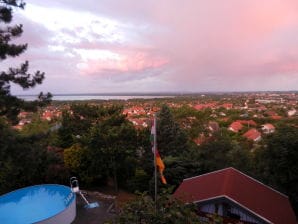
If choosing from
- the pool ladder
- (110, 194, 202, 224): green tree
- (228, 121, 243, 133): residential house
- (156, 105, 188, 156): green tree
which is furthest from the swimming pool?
(228, 121, 243, 133): residential house

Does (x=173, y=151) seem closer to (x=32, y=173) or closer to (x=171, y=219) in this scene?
(x=32, y=173)

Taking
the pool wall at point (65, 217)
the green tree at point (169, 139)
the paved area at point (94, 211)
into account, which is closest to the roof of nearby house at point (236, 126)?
the green tree at point (169, 139)

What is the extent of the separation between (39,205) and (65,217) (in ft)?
8.81

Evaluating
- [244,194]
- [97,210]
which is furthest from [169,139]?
[244,194]

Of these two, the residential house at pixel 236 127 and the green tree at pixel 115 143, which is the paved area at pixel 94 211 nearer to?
the green tree at pixel 115 143

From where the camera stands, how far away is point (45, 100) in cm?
1209

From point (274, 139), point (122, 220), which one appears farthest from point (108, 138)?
point (122, 220)

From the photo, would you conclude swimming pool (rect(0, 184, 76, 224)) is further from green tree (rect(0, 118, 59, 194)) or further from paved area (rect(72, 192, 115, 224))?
green tree (rect(0, 118, 59, 194))

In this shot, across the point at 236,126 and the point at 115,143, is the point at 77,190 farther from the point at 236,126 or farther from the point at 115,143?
the point at 236,126

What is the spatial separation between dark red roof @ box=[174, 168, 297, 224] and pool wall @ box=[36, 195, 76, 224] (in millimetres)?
4987

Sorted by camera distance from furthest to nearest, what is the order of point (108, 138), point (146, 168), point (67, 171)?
point (146, 168), point (67, 171), point (108, 138)

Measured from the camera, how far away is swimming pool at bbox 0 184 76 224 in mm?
12812

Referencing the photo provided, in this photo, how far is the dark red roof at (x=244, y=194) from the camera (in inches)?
446

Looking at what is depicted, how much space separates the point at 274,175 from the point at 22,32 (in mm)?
13474
